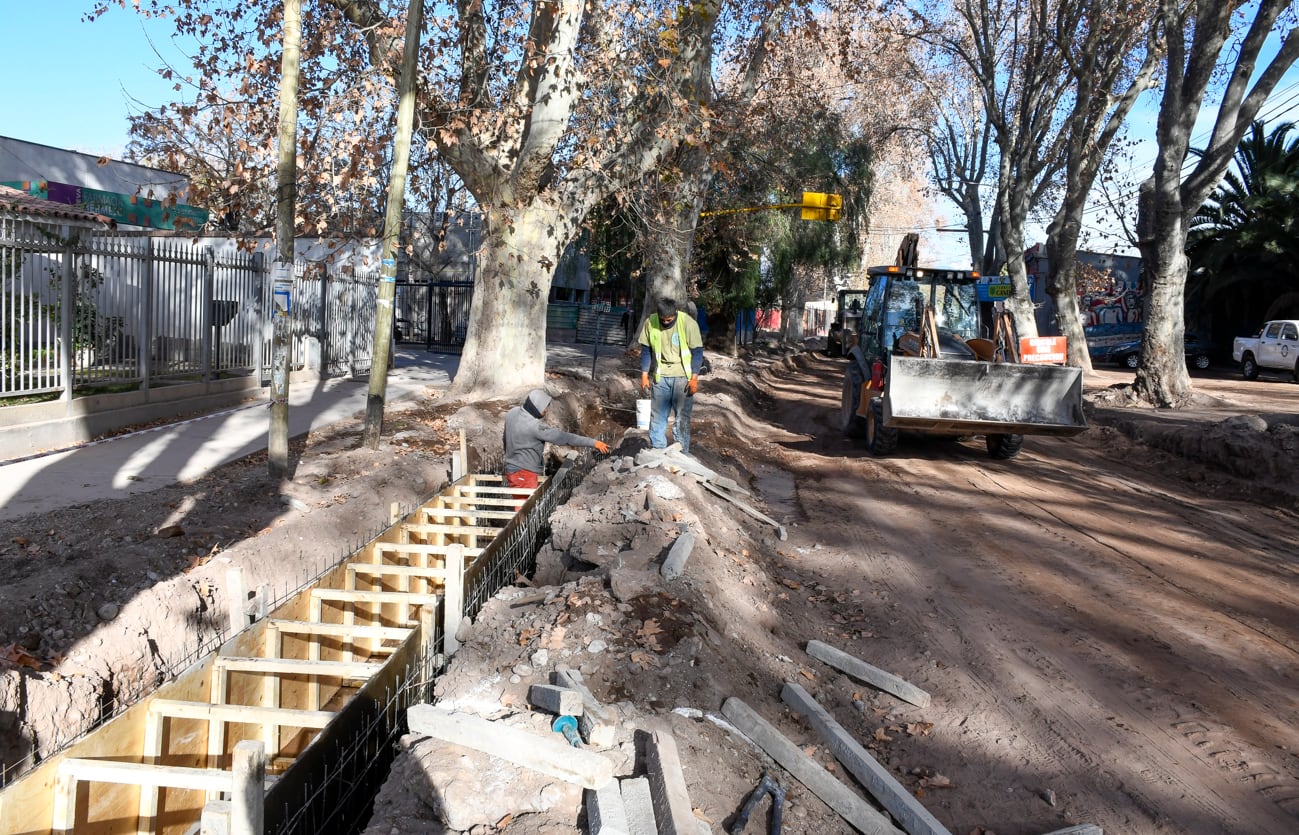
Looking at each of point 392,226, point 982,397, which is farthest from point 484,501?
point 982,397

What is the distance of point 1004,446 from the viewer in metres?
13.8

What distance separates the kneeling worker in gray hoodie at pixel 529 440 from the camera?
28.8 ft

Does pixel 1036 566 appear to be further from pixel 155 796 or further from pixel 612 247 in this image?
pixel 612 247

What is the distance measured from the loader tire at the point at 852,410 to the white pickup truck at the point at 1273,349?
17237 mm

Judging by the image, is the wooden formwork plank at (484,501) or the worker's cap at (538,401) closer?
the worker's cap at (538,401)

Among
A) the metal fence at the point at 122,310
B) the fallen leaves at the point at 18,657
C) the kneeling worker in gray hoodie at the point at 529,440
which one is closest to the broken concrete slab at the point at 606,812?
the fallen leaves at the point at 18,657

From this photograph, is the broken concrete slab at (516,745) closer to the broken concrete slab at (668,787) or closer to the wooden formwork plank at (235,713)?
the broken concrete slab at (668,787)

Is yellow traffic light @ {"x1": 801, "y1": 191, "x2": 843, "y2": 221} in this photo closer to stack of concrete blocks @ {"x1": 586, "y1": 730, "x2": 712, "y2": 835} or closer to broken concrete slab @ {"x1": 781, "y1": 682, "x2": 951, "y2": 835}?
broken concrete slab @ {"x1": 781, "y1": 682, "x2": 951, "y2": 835}

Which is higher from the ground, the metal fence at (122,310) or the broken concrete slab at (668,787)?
the metal fence at (122,310)

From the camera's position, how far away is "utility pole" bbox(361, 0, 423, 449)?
10.4 metres

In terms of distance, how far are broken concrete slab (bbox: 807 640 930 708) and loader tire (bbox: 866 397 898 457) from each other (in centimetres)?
A: 759

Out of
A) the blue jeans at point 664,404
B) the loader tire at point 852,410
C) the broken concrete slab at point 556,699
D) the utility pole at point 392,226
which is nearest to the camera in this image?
the broken concrete slab at point 556,699

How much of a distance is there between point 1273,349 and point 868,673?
2702cm

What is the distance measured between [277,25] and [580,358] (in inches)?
559
